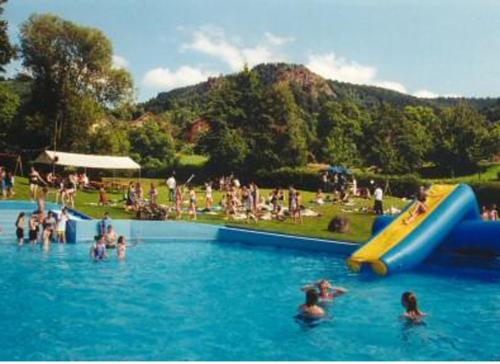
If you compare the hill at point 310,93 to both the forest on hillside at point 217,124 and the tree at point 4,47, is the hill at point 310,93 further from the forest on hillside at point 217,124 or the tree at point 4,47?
the tree at point 4,47

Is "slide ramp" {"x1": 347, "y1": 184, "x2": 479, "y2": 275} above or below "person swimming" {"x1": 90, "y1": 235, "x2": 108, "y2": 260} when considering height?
above

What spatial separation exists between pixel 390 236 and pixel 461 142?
34.9 metres

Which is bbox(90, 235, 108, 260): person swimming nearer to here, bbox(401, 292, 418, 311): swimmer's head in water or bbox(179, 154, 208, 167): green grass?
bbox(401, 292, 418, 311): swimmer's head in water

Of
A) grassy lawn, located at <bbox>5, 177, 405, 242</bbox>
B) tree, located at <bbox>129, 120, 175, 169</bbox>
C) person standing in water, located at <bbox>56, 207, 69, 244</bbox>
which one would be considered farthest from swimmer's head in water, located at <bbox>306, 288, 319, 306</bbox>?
tree, located at <bbox>129, 120, 175, 169</bbox>

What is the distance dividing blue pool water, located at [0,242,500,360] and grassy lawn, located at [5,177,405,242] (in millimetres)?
2586

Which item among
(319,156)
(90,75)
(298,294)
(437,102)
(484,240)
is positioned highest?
(437,102)

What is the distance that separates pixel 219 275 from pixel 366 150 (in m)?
35.6

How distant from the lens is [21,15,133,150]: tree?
35062 millimetres

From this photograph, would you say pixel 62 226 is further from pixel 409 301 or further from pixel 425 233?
pixel 409 301

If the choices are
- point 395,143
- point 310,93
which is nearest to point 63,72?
point 395,143

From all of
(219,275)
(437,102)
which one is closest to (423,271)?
(219,275)

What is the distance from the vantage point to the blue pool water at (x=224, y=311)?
7.59m

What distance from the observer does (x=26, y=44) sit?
35.3 m

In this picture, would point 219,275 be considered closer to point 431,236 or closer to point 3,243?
point 431,236
